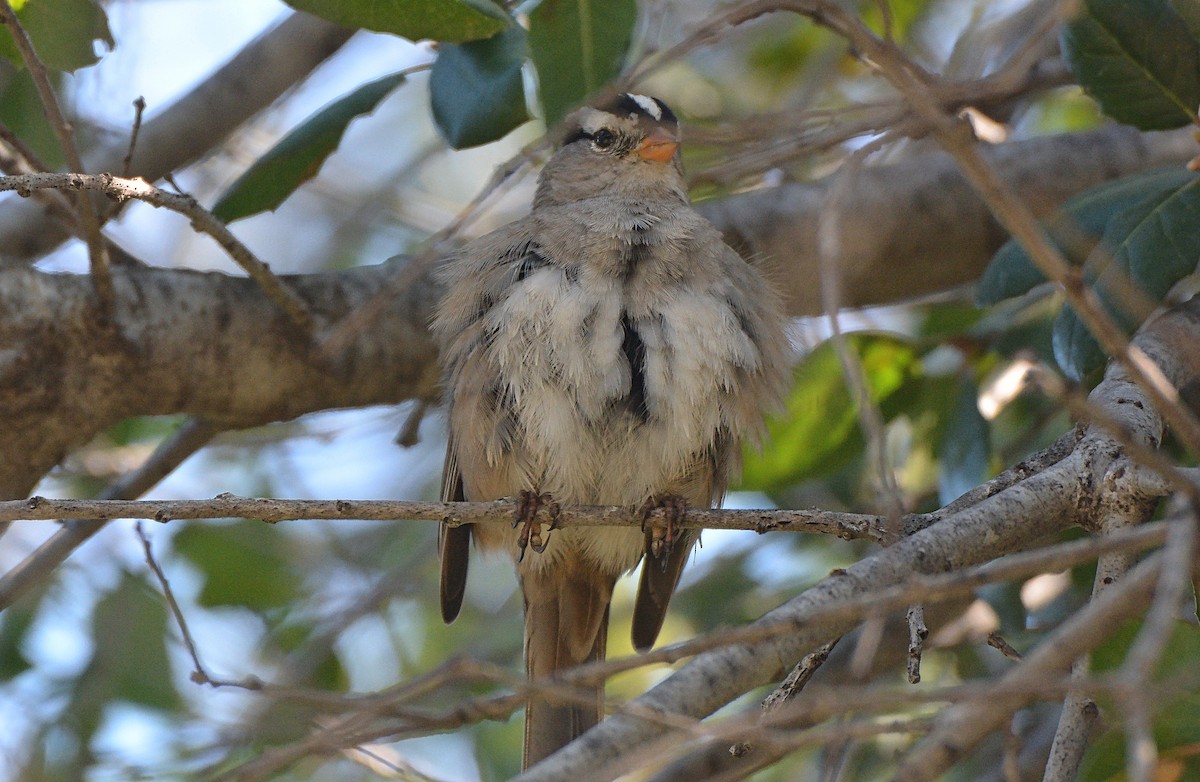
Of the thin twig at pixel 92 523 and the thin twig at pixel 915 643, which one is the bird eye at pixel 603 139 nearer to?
the thin twig at pixel 92 523

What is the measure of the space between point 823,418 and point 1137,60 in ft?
5.23

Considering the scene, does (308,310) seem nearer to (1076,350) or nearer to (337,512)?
(337,512)

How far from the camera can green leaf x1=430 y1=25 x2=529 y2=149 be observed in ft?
11.6

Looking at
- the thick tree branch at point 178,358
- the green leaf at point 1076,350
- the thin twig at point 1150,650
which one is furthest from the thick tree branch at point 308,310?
the thin twig at point 1150,650

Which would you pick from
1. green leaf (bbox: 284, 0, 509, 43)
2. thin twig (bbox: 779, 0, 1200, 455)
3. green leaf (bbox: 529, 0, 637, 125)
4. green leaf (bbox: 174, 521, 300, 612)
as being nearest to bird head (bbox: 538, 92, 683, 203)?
green leaf (bbox: 529, 0, 637, 125)

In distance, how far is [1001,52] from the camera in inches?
204

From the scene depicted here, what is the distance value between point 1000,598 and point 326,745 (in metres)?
2.75

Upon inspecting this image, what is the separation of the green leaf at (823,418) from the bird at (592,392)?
1.64 ft

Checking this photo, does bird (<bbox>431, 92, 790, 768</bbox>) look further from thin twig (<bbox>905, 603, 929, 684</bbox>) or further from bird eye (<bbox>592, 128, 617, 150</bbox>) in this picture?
thin twig (<bbox>905, 603, 929, 684</bbox>)

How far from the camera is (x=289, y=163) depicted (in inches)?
151

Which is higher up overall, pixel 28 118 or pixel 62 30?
pixel 28 118

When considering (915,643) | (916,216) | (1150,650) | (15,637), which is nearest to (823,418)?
(916,216)

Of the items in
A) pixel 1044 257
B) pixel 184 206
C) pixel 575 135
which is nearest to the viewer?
pixel 1044 257

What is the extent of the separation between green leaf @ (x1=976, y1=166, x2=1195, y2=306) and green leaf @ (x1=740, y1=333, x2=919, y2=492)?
31.7 inches
